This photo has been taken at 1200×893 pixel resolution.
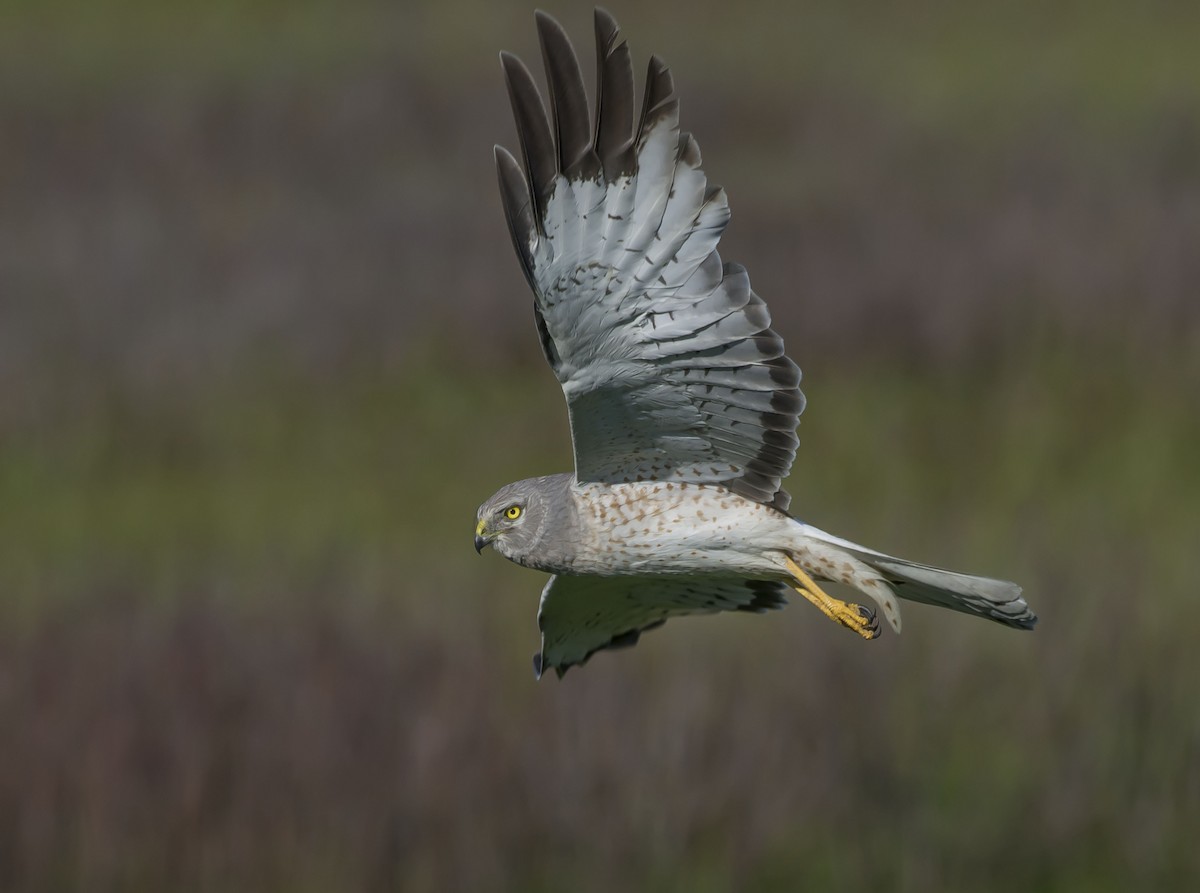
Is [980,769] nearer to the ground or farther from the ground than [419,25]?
nearer to the ground

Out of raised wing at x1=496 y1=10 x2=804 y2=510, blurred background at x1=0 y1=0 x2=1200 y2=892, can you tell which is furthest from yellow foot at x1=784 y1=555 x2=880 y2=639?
blurred background at x1=0 y1=0 x2=1200 y2=892

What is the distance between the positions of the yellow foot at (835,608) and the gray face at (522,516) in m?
0.64

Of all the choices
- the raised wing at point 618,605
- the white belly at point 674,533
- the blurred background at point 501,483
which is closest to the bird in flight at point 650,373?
the white belly at point 674,533

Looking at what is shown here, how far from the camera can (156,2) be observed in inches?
1096

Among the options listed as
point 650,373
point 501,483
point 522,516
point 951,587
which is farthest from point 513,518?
point 501,483

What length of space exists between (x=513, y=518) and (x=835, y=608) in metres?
0.92

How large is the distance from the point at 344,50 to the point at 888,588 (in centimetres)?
2033

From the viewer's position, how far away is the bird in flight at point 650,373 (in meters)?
4.27

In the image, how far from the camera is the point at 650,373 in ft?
14.9

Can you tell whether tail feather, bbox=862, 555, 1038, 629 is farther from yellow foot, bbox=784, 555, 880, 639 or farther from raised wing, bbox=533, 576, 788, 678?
raised wing, bbox=533, 576, 788, 678

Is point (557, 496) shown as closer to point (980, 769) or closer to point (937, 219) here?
point (980, 769)

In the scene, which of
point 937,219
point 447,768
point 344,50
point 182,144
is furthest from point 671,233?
point 344,50

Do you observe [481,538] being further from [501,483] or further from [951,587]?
[501,483]

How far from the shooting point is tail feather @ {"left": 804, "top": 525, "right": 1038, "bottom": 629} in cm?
459
